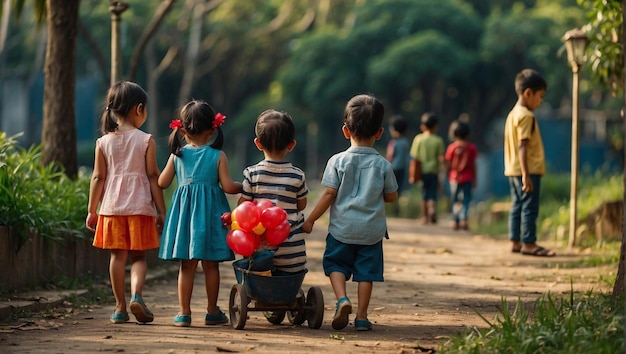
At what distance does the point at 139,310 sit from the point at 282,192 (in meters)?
1.22

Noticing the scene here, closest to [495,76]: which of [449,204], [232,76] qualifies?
[449,204]

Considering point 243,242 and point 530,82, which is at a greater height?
point 530,82

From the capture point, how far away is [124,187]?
780 centimetres

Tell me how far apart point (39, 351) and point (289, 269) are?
1675mm

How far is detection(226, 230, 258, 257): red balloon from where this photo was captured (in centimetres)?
717

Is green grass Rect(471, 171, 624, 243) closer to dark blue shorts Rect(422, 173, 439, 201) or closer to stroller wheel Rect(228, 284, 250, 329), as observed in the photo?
dark blue shorts Rect(422, 173, 439, 201)

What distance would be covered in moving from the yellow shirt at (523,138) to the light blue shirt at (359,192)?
14.8 feet

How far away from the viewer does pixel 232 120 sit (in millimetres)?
49750

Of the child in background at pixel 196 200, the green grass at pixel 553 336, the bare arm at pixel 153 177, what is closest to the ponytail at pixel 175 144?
the child in background at pixel 196 200

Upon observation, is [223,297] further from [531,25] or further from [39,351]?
[531,25]

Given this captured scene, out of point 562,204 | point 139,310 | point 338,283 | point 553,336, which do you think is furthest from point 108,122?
point 562,204

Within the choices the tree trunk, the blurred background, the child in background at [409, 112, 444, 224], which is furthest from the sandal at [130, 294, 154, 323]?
the blurred background

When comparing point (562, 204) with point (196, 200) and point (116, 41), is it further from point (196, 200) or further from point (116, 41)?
point (196, 200)

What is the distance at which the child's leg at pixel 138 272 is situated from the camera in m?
7.71
